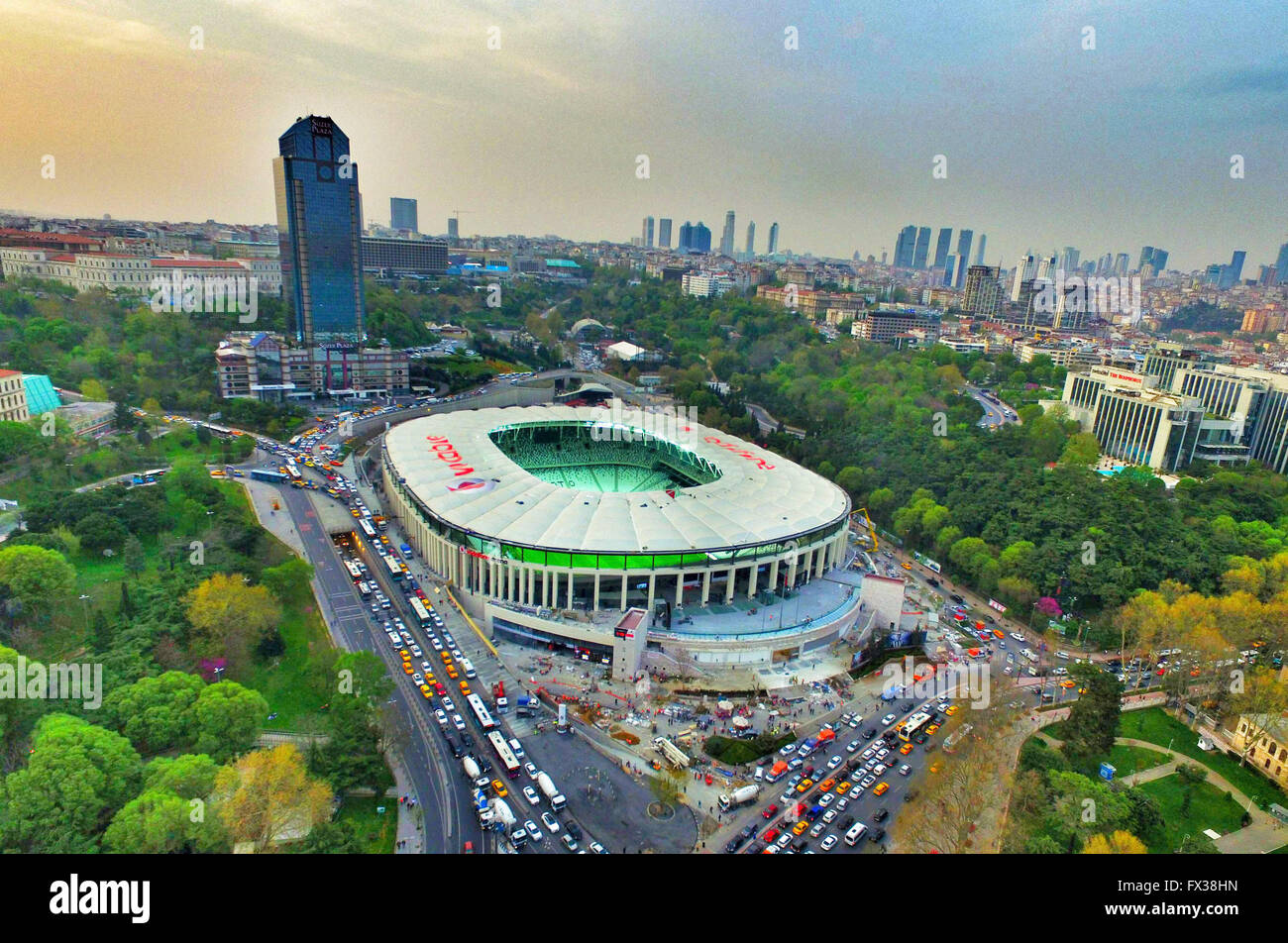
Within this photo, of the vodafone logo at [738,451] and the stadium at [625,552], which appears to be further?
the vodafone logo at [738,451]

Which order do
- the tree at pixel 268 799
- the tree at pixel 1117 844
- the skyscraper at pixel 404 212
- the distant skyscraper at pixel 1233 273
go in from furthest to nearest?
the skyscraper at pixel 404 212, the distant skyscraper at pixel 1233 273, the tree at pixel 1117 844, the tree at pixel 268 799

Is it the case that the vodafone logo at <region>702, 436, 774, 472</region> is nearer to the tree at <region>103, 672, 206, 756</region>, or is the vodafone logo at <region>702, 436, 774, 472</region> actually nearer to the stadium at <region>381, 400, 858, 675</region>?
the stadium at <region>381, 400, 858, 675</region>

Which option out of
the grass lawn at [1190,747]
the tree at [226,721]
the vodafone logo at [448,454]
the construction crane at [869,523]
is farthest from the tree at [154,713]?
the construction crane at [869,523]

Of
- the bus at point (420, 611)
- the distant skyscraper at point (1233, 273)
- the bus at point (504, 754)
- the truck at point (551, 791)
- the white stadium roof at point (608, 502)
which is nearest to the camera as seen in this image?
the truck at point (551, 791)

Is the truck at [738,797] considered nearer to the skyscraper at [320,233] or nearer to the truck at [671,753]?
the truck at [671,753]

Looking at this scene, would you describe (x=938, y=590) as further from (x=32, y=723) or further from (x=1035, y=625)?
(x=32, y=723)

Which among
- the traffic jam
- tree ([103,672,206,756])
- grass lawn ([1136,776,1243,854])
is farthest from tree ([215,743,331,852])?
grass lawn ([1136,776,1243,854])

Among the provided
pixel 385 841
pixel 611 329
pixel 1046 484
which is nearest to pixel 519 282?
pixel 611 329

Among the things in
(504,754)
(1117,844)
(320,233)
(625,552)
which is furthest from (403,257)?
(1117,844)
